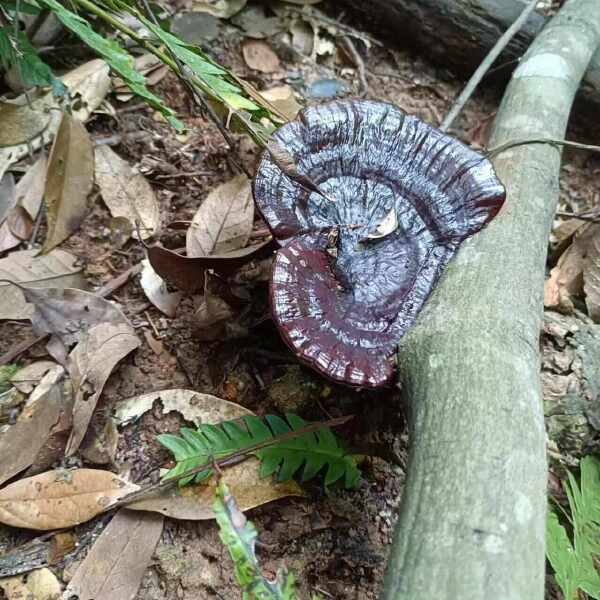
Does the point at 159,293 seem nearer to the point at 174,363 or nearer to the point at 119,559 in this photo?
the point at 174,363

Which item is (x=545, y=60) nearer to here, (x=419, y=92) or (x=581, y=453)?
(x=419, y=92)

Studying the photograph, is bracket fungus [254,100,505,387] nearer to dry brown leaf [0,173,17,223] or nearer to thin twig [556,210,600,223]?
thin twig [556,210,600,223]

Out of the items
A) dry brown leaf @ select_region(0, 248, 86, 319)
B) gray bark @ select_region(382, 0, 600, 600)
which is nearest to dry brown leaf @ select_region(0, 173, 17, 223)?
dry brown leaf @ select_region(0, 248, 86, 319)

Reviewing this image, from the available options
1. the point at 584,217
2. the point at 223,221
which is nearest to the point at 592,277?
the point at 584,217

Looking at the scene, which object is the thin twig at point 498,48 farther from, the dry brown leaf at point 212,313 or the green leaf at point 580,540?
the green leaf at point 580,540

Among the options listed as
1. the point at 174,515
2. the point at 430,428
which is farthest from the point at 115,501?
the point at 430,428

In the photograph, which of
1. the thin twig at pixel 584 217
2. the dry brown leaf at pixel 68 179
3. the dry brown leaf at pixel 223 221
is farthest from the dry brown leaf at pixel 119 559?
the thin twig at pixel 584 217
